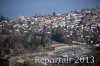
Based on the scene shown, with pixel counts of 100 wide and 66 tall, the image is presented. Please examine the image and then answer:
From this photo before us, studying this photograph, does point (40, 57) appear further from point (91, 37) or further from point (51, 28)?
point (91, 37)

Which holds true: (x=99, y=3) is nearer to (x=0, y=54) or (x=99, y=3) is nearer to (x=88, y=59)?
(x=88, y=59)

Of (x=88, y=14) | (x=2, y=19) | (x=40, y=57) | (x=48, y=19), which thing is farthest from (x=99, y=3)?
(x=2, y=19)

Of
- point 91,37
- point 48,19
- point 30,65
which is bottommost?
point 30,65

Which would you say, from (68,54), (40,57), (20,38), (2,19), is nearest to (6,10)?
(2,19)

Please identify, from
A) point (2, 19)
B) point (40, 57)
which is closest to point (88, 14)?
point (40, 57)

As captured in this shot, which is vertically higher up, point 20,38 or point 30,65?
point 20,38
